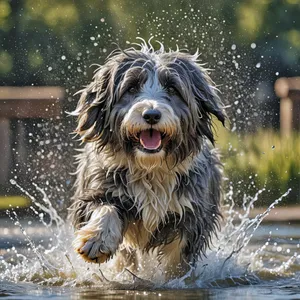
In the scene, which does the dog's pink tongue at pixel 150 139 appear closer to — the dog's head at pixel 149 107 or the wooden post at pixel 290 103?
the dog's head at pixel 149 107

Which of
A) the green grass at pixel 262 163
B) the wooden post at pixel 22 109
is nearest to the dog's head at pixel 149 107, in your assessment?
the green grass at pixel 262 163

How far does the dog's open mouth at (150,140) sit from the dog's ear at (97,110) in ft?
1.18

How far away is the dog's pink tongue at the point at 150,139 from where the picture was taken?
23.5ft

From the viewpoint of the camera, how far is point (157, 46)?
50.9 feet

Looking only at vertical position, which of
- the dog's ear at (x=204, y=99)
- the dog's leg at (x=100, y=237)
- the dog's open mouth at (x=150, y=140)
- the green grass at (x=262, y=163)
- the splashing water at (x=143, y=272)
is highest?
the dog's ear at (x=204, y=99)

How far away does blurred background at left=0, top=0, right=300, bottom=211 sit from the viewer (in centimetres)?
1335

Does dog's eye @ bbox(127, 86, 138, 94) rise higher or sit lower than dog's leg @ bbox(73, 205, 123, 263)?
higher

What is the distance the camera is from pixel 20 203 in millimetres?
12742

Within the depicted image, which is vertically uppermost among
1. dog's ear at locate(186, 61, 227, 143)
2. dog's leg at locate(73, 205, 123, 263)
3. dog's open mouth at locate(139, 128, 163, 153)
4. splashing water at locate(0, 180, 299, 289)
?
dog's ear at locate(186, 61, 227, 143)

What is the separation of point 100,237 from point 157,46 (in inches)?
337

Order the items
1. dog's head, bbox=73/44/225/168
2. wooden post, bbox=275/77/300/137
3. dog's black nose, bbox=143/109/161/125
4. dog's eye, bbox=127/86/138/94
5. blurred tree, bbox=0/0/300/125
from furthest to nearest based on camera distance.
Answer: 1. wooden post, bbox=275/77/300/137
2. blurred tree, bbox=0/0/300/125
3. dog's eye, bbox=127/86/138/94
4. dog's head, bbox=73/44/225/168
5. dog's black nose, bbox=143/109/161/125

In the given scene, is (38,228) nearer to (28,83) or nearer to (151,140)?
(151,140)

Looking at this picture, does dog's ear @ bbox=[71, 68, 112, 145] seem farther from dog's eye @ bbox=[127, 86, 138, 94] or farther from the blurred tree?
the blurred tree

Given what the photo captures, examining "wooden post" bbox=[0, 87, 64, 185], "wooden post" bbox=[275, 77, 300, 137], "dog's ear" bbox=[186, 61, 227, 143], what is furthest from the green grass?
"dog's ear" bbox=[186, 61, 227, 143]
